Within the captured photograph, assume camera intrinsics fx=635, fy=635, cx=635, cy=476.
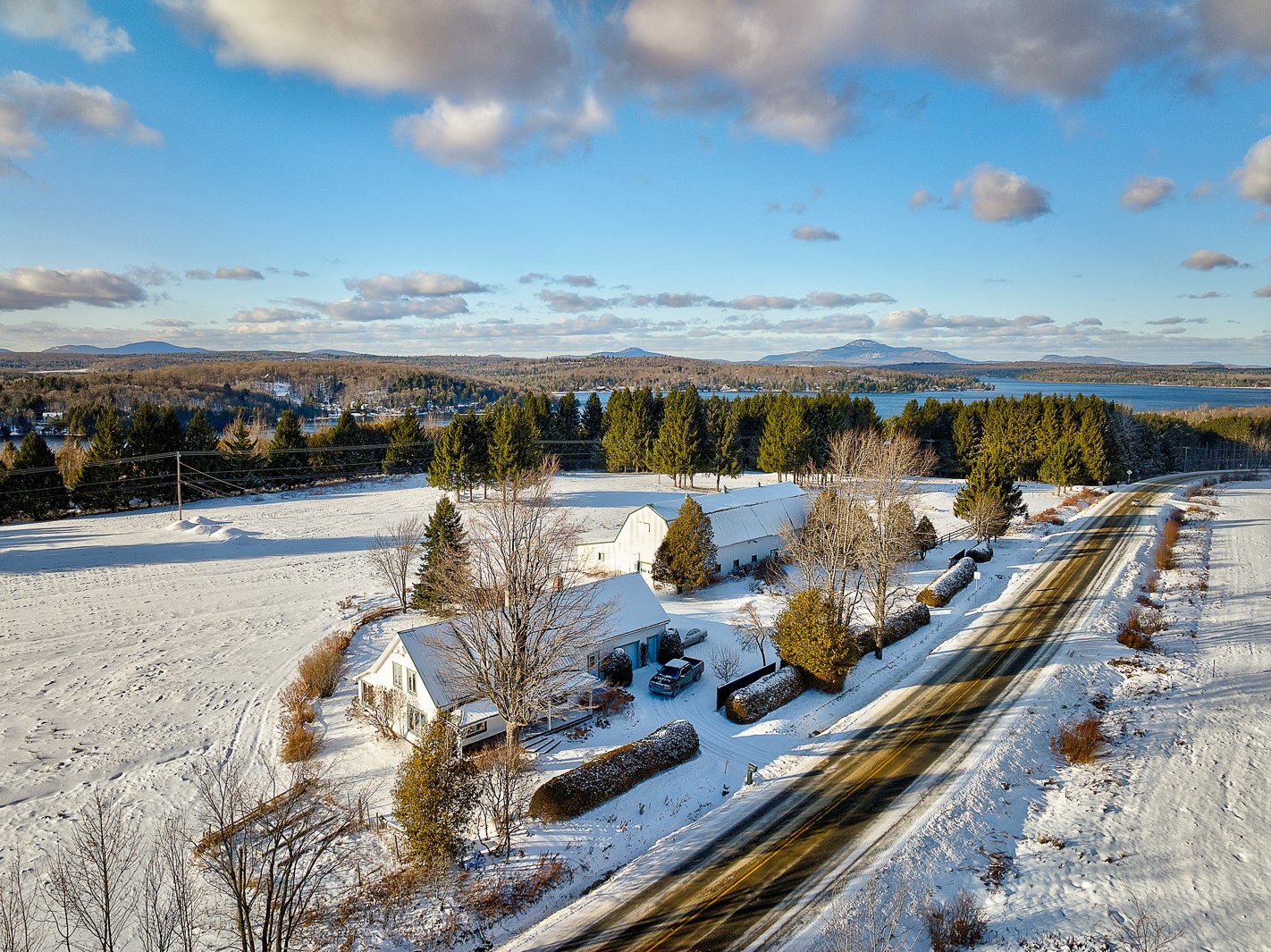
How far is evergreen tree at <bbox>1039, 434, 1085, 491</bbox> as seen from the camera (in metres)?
68.5

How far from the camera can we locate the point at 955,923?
516 inches

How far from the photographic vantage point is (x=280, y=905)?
1068cm

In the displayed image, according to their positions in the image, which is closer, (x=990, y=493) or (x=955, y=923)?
(x=955, y=923)

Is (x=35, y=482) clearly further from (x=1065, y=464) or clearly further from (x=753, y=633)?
(x=1065, y=464)

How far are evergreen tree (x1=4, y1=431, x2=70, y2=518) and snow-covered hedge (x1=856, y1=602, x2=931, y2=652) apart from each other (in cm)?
6557

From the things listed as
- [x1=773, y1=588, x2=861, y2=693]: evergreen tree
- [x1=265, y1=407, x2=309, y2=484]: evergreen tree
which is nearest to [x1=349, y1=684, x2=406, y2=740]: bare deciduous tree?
[x1=773, y1=588, x2=861, y2=693]: evergreen tree

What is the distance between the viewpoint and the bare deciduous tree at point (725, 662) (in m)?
27.0

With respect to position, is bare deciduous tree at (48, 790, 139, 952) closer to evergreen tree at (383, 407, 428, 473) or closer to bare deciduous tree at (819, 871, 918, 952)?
bare deciduous tree at (819, 871, 918, 952)

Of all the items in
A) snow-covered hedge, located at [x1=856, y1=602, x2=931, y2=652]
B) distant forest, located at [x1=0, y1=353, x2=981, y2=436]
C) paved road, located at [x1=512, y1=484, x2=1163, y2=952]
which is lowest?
paved road, located at [x1=512, y1=484, x2=1163, y2=952]

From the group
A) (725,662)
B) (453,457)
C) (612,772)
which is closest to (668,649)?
(725,662)

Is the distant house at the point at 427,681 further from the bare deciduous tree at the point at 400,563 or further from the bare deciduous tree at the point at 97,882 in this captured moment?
the bare deciduous tree at the point at 400,563

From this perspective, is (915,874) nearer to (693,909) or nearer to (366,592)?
(693,909)

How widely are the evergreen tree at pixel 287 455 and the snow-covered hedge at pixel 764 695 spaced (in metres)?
61.2

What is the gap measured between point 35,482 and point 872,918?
7177 centimetres
